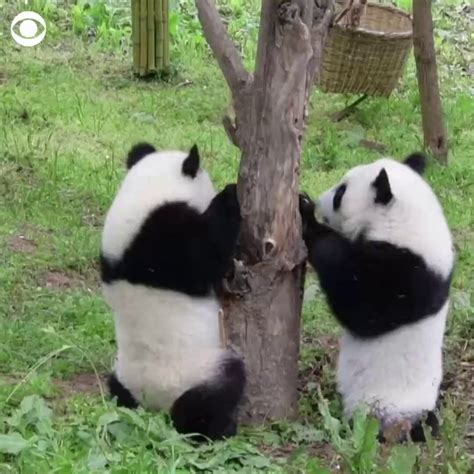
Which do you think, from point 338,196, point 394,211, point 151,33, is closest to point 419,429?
point 394,211

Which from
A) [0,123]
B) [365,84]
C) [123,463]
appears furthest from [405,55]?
[123,463]

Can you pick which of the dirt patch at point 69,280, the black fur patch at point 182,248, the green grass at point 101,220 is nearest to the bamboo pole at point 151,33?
the green grass at point 101,220

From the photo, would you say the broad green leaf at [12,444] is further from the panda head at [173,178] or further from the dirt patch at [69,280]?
the dirt patch at [69,280]

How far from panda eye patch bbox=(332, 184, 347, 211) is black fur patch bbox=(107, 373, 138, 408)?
3.56 ft

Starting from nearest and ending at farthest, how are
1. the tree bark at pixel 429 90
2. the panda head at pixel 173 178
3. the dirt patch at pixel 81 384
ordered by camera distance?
the panda head at pixel 173 178, the dirt patch at pixel 81 384, the tree bark at pixel 429 90

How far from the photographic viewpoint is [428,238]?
430cm

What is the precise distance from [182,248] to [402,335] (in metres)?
0.89

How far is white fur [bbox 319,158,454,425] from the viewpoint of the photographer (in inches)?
170

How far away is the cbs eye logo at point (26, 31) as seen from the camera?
999 cm

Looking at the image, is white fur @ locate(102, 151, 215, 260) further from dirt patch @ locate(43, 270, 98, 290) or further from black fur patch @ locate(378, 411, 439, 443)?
dirt patch @ locate(43, 270, 98, 290)

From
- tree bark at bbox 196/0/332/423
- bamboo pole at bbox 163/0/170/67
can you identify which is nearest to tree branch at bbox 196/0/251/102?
tree bark at bbox 196/0/332/423

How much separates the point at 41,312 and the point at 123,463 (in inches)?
75.6

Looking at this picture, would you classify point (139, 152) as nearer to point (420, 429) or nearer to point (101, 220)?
point (420, 429)

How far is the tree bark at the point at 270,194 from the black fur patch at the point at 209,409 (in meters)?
0.26
